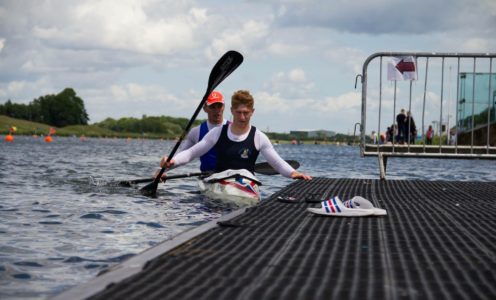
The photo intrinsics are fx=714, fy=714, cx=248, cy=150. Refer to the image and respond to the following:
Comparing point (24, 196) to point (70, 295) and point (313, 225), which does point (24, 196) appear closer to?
point (313, 225)

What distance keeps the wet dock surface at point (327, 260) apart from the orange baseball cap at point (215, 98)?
144 inches

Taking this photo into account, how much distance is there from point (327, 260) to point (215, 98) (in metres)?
6.78

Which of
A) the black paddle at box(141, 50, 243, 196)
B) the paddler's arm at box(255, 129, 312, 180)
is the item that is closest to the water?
the paddler's arm at box(255, 129, 312, 180)

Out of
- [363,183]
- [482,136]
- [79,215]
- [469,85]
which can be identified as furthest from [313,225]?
[482,136]

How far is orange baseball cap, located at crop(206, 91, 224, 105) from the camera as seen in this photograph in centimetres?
1091

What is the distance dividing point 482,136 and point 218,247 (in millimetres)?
13539

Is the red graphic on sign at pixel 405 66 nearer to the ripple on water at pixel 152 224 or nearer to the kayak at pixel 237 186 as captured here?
the kayak at pixel 237 186

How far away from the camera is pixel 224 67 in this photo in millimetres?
11211

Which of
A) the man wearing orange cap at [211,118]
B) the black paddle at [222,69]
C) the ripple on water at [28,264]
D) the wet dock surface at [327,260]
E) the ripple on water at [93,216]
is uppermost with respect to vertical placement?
the black paddle at [222,69]

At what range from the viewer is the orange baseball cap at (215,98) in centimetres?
1091

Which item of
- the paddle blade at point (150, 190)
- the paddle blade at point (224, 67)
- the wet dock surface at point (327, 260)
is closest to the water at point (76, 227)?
the paddle blade at point (150, 190)

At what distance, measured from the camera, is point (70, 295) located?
3.35 meters

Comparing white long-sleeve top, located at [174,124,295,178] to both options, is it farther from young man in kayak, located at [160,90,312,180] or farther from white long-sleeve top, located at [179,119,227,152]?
white long-sleeve top, located at [179,119,227,152]

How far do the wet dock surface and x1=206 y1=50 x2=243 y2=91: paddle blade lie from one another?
13.0 feet
